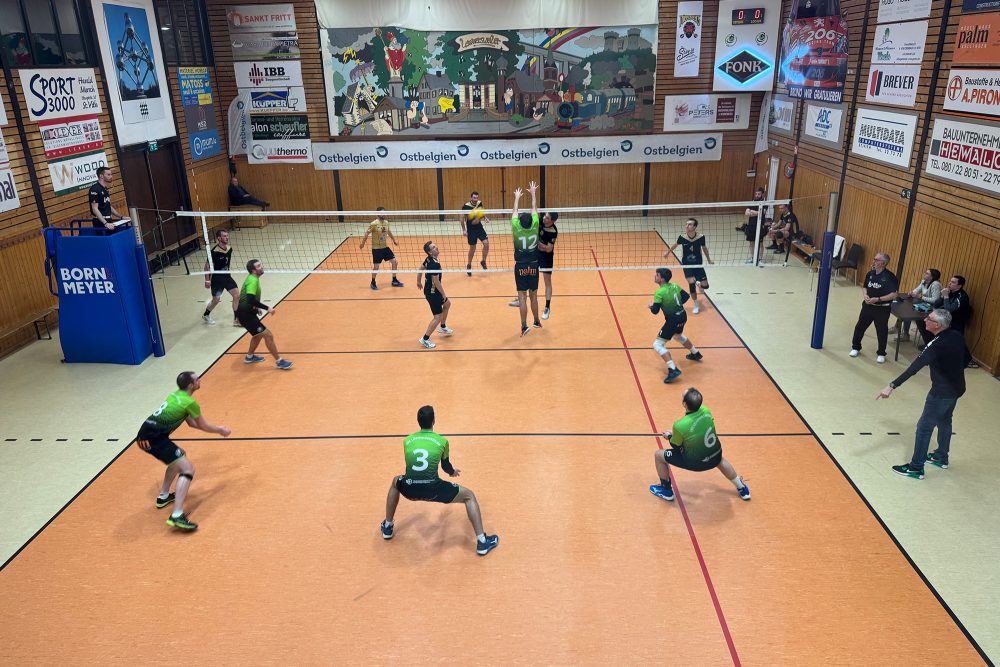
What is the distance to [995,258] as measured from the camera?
960cm

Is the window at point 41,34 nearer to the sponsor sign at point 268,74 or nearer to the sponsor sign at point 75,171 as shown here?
the sponsor sign at point 75,171

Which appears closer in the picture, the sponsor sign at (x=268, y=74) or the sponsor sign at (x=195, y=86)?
the sponsor sign at (x=195, y=86)

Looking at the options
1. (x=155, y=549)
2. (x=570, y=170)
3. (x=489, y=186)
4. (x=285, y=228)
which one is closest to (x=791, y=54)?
(x=570, y=170)

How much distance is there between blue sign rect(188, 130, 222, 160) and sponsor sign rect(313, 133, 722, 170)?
2.73 meters

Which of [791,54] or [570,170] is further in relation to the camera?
[570,170]

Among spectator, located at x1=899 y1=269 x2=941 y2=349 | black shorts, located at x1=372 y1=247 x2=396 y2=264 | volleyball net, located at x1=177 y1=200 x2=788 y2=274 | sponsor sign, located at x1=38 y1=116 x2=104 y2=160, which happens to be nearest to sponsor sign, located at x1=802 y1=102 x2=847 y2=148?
volleyball net, located at x1=177 y1=200 x2=788 y2=274

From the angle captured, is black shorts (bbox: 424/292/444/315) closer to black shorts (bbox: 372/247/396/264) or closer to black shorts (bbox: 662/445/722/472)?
black shorts (bbox: 372/247/396/264)

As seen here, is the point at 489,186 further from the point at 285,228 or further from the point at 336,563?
the point at 336,563

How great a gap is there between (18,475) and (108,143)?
8.96 m

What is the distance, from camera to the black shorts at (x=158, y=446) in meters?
6.68

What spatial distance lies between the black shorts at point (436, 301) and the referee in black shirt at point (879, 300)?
6432mm

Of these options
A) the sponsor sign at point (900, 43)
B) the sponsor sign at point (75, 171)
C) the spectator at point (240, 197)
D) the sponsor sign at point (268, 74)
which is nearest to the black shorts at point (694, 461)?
the sponsor sign at point (900, 43)

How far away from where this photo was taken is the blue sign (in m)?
18.0

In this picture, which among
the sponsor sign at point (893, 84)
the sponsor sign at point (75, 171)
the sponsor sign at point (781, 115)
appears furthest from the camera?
the sponsor sign at point (781, 115)
